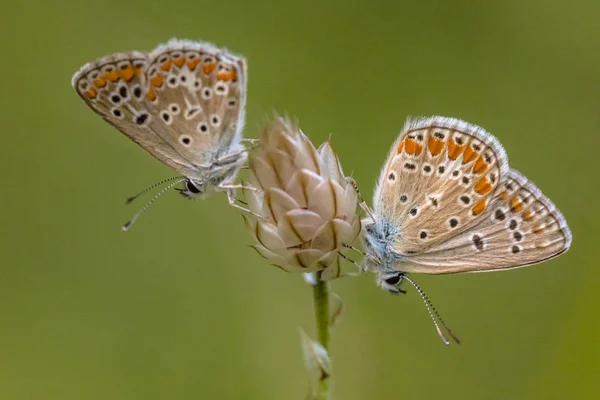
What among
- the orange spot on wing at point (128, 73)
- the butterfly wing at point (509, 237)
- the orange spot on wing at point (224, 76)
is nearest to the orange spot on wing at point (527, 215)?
the butterfly wing at point (509, 237)

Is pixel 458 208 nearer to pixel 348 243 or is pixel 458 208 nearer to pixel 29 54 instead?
pixel 348 243

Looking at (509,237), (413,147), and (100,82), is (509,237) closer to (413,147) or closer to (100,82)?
(413,147)

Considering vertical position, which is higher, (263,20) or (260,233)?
(263,20)

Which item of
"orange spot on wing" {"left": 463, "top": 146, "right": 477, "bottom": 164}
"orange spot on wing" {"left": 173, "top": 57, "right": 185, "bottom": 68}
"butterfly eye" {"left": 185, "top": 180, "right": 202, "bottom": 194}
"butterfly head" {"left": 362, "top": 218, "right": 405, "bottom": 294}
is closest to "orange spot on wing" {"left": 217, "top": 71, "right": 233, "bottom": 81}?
"orange spot on wing" {"left": 173, "top": 57, "right": 185, "bottom": 68}

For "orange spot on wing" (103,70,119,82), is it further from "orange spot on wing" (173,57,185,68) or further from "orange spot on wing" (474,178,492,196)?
"orange spot on wing" (474,178,492,196)

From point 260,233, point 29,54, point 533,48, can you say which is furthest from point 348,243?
point 29,54

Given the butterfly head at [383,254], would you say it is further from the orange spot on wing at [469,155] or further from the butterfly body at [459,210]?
the orange spot on wing at [469,155]

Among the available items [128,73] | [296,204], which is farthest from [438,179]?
[128,73]
